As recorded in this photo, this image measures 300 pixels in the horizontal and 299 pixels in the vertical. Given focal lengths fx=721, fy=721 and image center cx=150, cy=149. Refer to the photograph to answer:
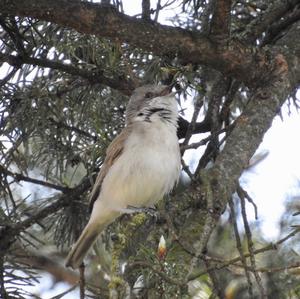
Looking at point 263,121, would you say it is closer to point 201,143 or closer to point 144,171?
point 201,143

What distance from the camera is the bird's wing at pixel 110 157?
4.60m

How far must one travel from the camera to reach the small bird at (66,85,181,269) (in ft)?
15.0

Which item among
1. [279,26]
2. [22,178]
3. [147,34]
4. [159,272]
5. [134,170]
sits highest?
[279,26]

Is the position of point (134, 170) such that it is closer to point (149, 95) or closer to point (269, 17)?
point (149, 95)

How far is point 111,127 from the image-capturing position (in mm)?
5047

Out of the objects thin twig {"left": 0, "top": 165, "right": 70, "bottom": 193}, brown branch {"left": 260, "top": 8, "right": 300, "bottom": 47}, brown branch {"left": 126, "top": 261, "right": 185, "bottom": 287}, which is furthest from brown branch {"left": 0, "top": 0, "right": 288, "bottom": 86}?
brown branch {"left": 126, "top": 261, "right": 185, "bottom": 287}

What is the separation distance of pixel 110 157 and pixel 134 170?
175 millimetres

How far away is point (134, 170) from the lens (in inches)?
182

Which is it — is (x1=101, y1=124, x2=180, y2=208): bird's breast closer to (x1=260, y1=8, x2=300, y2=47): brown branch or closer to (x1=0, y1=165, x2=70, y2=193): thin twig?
(x1=0, y1=165, x2=70, y2=193): thin twig

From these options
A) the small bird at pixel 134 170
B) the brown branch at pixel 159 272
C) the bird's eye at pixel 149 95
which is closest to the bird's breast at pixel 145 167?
the small bird at pixel 134 170

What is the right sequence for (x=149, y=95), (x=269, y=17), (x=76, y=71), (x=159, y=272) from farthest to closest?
(x=149, y=95) → (x=269, y=17) → (x=76, y=71) → (x=159, y=272)

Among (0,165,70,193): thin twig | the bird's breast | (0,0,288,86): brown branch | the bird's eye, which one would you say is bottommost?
(0,165,70,193): thin twig

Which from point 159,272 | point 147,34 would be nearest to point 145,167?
Answer: point 147,34

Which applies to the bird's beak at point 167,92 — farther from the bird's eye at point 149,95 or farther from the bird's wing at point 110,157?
the bird's wing at point 110,157
